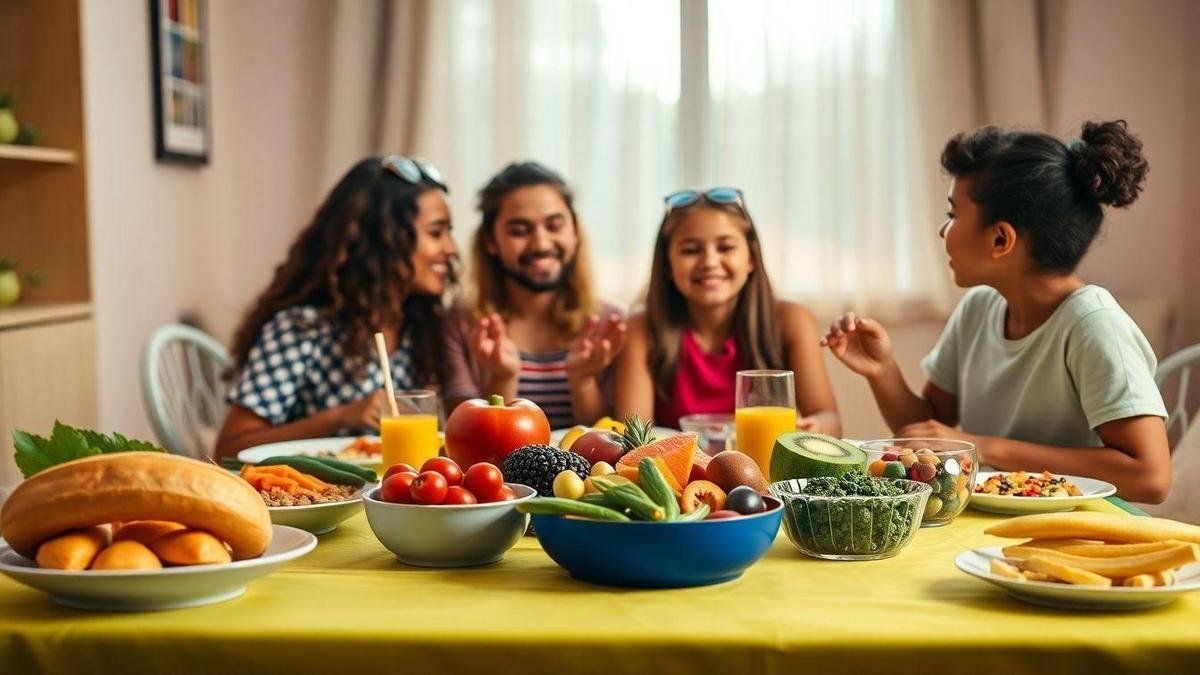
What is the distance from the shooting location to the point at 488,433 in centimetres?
166

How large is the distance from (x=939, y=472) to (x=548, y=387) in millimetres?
1635

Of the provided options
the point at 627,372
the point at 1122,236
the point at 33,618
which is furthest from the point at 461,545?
the point at 1122,236

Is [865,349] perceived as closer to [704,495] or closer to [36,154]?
[704,495]

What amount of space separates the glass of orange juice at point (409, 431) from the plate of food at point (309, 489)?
239 millimetres

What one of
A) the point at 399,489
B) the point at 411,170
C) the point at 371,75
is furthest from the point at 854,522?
the point at 371,75

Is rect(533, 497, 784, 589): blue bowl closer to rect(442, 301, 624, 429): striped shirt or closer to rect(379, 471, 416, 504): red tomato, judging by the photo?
rect(379, 471, 416, 504): red tomato

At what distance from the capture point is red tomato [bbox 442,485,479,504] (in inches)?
53.6

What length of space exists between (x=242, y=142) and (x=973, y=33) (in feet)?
8.58

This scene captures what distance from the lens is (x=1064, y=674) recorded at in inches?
42.8

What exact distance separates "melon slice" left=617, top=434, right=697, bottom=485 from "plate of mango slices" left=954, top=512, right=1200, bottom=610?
1.02ft

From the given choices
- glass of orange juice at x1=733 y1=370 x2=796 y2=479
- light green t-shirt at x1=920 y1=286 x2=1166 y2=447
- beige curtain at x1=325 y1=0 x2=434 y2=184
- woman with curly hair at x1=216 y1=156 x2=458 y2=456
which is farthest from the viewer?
beige curtain at x1=325 y1=0 x2=434 y2=184

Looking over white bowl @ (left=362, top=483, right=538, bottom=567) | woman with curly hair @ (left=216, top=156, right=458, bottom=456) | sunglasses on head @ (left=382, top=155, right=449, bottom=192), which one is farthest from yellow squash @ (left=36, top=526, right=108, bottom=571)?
sunglasses on head @ (left=382, top=155, right=449, bottom=192)

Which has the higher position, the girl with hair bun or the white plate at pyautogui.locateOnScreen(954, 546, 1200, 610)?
the girl with hair bun

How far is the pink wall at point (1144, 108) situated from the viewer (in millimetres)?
4203
